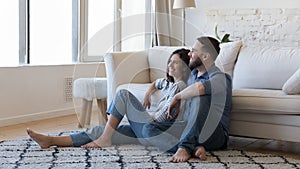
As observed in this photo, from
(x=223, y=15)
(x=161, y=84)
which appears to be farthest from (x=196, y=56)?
(x=223, y=15)

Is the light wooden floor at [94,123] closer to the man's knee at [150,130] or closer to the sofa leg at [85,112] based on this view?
the sofa leg at [85,112]

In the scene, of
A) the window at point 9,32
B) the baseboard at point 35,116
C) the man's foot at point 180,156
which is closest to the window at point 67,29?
the window at point 9,32

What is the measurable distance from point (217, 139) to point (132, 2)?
3.26m

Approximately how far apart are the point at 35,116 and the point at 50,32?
37.3 inches

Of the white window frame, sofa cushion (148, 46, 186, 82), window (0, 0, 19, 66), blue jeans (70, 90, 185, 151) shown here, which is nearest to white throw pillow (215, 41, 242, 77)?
sofa cushion (148, 46, 186, 82)

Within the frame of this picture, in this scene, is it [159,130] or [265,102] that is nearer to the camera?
[159,130]

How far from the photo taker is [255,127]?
9.98 ft

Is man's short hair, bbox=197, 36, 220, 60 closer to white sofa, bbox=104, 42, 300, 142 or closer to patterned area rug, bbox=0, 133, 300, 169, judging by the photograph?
white sofa, bbox=104, 42, 300, 142

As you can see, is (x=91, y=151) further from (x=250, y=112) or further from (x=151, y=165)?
(x=250, y=112)

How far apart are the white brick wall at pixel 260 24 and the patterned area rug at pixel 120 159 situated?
8.67ft

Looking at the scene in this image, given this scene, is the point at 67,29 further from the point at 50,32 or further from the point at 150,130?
the point at 150,130

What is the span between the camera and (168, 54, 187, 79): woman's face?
9.64 ft

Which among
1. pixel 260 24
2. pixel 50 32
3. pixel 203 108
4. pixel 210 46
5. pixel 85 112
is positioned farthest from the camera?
pixel 260 24

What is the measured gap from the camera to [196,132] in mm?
2686
